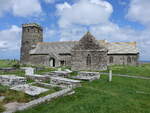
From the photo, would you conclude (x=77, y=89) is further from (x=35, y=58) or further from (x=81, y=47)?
(x=35, y=58)

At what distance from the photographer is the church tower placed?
48.5 meters

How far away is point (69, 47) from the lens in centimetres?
4166

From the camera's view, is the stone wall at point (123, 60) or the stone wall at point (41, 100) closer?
the stone wall at point (41, 100)

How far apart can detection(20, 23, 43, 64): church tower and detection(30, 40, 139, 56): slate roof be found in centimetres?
308

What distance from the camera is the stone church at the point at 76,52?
2912 cm

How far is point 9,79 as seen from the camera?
515 inches

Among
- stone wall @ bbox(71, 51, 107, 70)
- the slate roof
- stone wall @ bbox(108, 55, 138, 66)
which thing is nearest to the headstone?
stone wall @ bbox(71, 51, 107, 70)

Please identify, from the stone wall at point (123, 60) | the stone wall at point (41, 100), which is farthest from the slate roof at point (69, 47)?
the stone wall at point (41, 100)

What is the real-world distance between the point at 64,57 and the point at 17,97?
1256 inches

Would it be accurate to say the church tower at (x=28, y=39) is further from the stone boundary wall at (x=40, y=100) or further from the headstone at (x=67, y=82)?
the stone boundary wall at (x=40, y=100)

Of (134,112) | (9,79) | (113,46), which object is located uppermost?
(113,46)

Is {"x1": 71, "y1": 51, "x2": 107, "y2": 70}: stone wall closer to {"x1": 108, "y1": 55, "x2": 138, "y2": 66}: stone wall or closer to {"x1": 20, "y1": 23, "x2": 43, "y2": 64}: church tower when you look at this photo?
{"x1": 108, "y1": 55, "x2": 138, "y2": 66}: stone wall

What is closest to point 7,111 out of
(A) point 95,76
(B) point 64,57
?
(A) point 95,76

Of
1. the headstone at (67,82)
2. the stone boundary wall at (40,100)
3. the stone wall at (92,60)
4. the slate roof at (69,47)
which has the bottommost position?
the stone boundary wall at (40,100)
